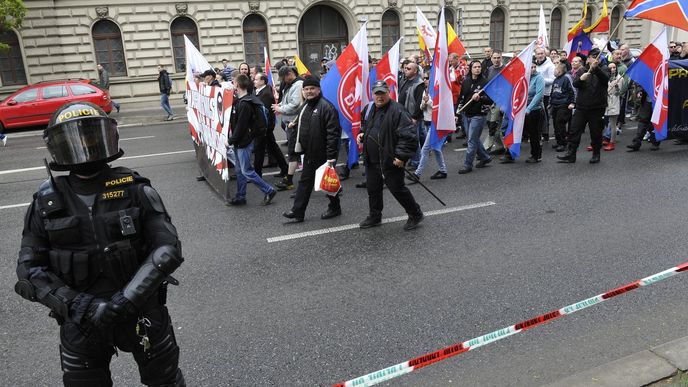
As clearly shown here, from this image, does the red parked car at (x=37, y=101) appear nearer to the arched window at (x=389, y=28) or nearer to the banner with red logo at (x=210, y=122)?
the banner with red logo at (x=210, y=122)

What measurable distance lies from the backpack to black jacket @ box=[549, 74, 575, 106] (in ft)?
19.5

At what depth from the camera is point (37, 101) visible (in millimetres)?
16094

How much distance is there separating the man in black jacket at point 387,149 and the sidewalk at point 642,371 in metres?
Answer: 3.14

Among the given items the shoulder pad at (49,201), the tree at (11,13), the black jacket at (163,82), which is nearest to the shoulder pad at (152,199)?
Answer: the shoulder pad at (49,201)

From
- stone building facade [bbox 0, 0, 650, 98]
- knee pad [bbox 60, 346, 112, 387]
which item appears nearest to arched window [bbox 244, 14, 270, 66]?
stone building facade [bbox 0, 0, 650, 98]

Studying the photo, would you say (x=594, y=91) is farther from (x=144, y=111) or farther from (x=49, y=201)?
(x=144, y=111)

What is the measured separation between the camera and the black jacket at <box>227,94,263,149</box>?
23.7ft

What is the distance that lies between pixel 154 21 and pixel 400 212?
1919cm

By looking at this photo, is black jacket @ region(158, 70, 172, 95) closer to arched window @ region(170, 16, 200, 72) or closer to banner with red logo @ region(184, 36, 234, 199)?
arched window @ region(170, 16, 200, 72)

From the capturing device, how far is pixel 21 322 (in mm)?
4191

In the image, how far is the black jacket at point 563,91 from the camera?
32.6 ft

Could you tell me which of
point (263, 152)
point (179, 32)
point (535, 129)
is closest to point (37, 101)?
point (179, 32)

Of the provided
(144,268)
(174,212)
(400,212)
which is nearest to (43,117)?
(174,212)

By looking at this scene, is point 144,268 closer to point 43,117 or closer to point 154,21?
point 43,117
